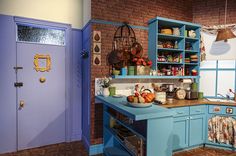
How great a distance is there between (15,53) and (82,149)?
2.12 m

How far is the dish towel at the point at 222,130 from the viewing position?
2971 mm

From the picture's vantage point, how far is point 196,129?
3.04 metres

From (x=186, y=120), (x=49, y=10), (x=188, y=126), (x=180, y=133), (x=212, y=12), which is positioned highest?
(x=212, y=12)

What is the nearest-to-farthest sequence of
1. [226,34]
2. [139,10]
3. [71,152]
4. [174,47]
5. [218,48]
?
[71,152], [226,34], [139,10], [174,47], [218,48]

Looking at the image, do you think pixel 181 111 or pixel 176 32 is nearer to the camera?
pixel 181 111

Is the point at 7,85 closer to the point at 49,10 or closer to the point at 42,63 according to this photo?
the point at 42,63

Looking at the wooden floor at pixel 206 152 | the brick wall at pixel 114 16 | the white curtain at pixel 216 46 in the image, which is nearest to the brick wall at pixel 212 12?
the white curtain at pixel 216 46

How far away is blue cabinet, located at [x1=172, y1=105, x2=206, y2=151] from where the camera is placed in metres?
2.85

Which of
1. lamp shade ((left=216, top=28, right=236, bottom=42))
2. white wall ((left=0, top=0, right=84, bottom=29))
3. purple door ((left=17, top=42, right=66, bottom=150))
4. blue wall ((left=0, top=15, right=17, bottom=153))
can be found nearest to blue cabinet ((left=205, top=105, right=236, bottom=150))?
lamp shade ((left=216, top=28, right=236, bottom=42))

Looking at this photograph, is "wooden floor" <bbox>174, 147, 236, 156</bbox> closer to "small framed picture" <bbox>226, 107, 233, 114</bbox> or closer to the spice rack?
"small framed picture" <bbox>226, 107, 233, 114</bbox>

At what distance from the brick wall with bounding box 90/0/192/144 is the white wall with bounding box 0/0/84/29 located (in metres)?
0.69

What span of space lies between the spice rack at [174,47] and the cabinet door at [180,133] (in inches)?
36.1

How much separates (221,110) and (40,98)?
3.39m

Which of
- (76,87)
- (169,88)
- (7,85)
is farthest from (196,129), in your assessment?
(7,85)
